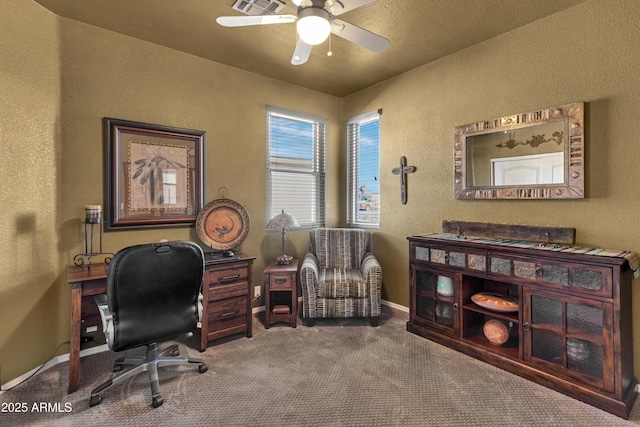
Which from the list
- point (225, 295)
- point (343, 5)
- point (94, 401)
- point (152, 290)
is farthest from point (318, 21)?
point (94, 401)

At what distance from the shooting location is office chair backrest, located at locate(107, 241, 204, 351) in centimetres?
189

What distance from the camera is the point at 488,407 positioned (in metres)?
1.95

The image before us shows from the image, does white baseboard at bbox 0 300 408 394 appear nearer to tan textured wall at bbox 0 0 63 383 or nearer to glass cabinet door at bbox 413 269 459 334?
tan textured wall at bbox 0 0 63 383

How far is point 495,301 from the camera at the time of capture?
2.50 meters

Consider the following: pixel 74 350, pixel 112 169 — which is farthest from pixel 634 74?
pixel 74 350

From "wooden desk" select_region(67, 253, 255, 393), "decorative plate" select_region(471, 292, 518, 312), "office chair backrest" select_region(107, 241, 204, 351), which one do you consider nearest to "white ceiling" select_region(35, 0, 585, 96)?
"office chair backrest" select_region(107, 241, 204, 351)

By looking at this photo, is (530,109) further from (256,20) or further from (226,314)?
(226,314)

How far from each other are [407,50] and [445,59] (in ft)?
1.49

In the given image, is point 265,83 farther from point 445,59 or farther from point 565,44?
point 565,44

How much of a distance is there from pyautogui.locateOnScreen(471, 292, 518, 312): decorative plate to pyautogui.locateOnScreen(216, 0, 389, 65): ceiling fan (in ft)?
6.94

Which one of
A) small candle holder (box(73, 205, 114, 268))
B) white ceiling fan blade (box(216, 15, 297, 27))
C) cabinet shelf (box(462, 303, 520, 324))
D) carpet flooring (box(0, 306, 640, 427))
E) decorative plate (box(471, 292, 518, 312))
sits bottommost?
carpet flooring (box(0, 306, 640, 427))

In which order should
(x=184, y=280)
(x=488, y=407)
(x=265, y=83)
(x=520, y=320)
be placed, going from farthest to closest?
(x=265, y=83)
(x=520, y=320)
(x=184, y=280)
(x=488, y=407)

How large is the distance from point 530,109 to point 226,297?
10.1 ft

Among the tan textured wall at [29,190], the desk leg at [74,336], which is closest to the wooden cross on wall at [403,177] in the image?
the desk leg at [74,336]
